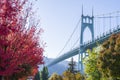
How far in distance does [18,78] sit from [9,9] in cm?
939

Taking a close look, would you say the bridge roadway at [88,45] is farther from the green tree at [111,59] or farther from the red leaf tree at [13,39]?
the red leaf tree at [13,39]

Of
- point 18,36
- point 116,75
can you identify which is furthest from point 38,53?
point 116,75

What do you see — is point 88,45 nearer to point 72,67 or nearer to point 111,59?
point 72,67

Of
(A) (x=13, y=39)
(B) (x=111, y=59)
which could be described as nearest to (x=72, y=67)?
(B) (x=111, y=59)

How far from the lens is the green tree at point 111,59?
1298 inches

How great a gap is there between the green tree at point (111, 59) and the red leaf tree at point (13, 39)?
17.2 metres

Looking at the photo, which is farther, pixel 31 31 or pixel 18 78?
pixel 18 78

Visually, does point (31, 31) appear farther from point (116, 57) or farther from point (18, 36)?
point (116, 57)

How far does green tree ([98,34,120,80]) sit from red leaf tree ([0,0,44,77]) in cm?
1721

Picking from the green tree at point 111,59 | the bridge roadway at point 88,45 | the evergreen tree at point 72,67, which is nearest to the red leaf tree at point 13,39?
the green tree at point 111,59

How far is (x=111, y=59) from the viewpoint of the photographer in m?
33.5

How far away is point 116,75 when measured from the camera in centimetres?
3300

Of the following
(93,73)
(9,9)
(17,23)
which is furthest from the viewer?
(93,73)

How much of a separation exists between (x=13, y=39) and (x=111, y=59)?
2018 centimetres
